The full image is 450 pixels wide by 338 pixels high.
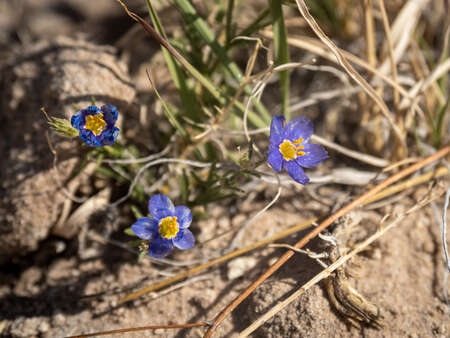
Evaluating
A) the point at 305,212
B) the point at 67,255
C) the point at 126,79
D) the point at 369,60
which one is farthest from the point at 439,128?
the point at 67,255

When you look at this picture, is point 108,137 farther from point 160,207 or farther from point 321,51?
point 321,51

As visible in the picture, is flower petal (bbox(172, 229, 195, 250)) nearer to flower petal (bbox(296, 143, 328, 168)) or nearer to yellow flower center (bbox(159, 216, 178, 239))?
yellow flower center (bbox(159, 216, 178, 239))

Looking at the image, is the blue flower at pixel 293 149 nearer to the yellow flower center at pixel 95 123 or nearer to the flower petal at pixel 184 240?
the flower petal at pixel 184 240

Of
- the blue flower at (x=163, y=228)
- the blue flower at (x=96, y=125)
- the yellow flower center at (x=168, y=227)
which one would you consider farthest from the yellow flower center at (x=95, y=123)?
the yellow flower center at (x=168, y=227)

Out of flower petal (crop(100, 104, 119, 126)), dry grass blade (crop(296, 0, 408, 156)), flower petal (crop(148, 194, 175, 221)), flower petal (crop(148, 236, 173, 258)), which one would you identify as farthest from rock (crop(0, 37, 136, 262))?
dry grass blade (crop(296, 0, 408, 156))

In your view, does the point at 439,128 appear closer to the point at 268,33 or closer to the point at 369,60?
the point at 369,60

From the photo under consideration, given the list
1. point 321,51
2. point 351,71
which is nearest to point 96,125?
point 351,71
